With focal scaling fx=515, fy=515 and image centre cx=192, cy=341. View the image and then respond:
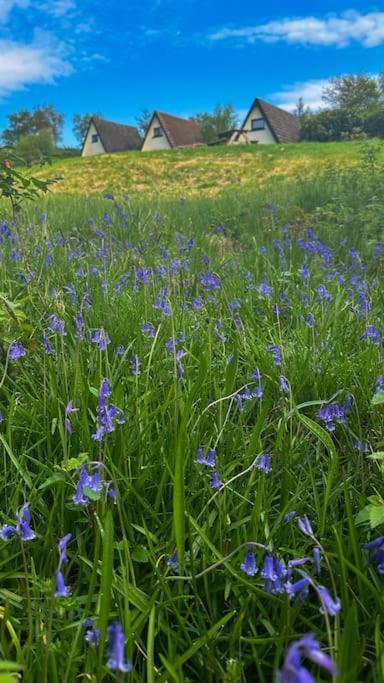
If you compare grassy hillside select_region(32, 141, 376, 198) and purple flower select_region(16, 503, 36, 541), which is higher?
grassy hillside select_region(32, 141, 376, 198)

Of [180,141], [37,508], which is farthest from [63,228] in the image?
[180,141]

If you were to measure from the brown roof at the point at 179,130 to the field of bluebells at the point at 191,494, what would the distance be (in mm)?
48859

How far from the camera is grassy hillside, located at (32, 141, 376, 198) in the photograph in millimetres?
15875

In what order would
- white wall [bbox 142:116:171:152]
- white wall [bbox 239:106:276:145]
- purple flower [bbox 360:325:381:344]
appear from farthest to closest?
white wall [bbox 142:116:171:152] < white wall [bbox 239:106:276:145] < purple flower [bbox 360:325:381:344]

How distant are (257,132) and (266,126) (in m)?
1.19

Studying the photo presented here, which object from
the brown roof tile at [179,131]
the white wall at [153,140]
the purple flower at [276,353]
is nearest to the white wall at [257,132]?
the brown roof tile at [179,131]

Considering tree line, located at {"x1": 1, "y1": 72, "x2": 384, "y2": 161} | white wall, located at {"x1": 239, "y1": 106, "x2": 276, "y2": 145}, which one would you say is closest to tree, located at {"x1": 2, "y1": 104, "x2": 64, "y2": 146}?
tree line, located at {"x1": 1, "y1": 72, "x2": 384, "y2": 161}

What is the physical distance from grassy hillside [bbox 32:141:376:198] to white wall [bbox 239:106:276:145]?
20815mm

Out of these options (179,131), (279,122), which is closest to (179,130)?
(179,131)

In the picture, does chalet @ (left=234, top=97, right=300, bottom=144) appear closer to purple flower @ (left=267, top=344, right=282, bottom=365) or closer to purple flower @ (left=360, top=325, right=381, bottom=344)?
purple flower @ (left=360, top=325, right=381, bottom=344)

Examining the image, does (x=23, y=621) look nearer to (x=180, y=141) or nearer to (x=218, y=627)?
(x=218, y=627)

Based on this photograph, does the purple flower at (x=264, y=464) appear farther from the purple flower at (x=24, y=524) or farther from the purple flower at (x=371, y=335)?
the purple flower at (x=371, y=335)

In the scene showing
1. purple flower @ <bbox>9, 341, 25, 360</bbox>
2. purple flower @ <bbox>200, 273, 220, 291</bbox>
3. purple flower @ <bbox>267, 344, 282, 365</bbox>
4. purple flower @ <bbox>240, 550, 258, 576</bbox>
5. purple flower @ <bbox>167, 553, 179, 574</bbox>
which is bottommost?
purple flower @ <bbox>167, 553, 179, 574</bbox>

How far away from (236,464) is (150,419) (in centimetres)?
37
